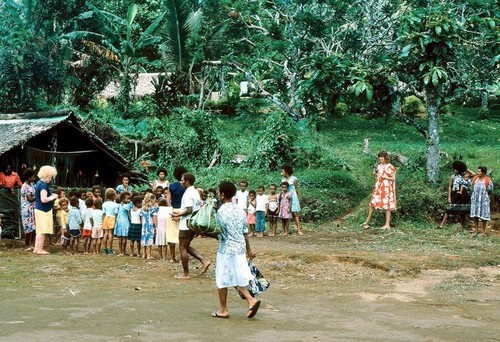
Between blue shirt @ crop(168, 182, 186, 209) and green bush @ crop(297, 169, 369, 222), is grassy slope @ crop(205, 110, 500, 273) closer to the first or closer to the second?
green bush @ crop(297, 169, 369, 222)

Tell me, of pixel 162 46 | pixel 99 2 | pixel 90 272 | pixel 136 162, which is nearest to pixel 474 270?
pixel 90 272

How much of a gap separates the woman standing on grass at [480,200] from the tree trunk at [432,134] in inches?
101

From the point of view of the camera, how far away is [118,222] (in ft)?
42.4

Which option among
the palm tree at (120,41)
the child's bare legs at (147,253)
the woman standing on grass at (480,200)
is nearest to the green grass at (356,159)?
the woman standing on grass at (480,200)

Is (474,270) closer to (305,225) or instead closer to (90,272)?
(90,272)

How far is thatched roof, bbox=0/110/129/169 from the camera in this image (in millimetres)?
16531

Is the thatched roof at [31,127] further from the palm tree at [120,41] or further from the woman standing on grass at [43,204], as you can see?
the palm tree at [120,41]

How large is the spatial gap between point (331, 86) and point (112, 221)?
594cm

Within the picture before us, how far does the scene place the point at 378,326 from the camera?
7.21 m

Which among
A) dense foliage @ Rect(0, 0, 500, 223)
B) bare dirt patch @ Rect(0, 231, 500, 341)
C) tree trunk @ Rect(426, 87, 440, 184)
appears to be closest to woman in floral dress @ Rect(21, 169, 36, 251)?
bare dirt patch @ Rect(0, 231, 500, 341)

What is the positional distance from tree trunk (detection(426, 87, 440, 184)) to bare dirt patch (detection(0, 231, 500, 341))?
5110mm

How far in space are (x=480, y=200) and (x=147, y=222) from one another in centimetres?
693

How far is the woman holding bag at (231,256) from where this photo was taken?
294 inches

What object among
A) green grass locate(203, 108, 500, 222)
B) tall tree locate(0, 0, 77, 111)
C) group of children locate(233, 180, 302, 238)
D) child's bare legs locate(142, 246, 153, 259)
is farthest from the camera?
tall tree locate(0, 0, 77, 111)
